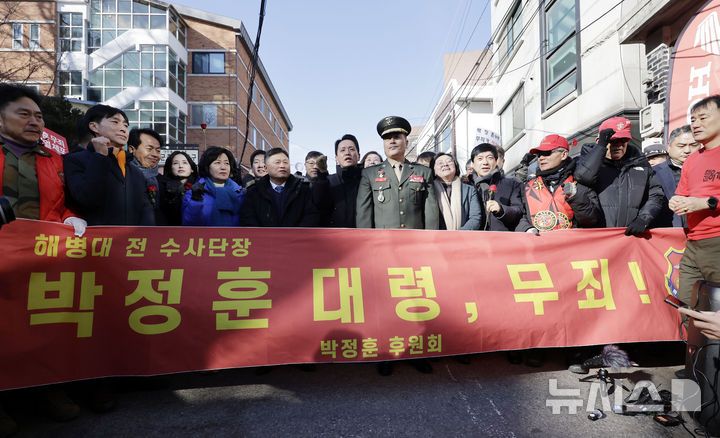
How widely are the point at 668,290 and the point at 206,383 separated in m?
3.77

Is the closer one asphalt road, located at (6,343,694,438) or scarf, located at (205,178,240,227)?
asphalt road, located at (6,343,694,438)

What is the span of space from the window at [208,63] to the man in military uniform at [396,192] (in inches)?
1021

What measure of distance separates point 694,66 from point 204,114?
25.7 m

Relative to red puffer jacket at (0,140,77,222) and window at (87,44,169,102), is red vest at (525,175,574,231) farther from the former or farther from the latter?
window at (87,44,169,102)

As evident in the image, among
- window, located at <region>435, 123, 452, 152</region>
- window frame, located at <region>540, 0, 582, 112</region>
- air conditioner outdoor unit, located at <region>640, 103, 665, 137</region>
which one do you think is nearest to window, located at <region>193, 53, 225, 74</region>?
window, located at <region>435, 123, 452, 152</region>

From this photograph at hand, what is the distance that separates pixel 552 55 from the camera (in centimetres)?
1057

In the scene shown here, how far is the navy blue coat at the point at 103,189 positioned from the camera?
8.94ft

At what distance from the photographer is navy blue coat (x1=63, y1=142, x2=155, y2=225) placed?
8.94ft

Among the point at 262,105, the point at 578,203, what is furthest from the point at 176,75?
the point at 578,203

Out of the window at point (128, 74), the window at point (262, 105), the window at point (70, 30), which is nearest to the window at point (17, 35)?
the window at point (70, 30)

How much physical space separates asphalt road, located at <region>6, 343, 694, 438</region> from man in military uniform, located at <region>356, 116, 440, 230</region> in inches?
50.1

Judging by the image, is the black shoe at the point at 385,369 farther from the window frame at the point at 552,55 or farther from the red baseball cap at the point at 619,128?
the window frame at the point at 552,55

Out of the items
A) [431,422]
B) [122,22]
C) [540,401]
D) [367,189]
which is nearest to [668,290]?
[540,401]

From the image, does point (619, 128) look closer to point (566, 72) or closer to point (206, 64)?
point (566, 72)
